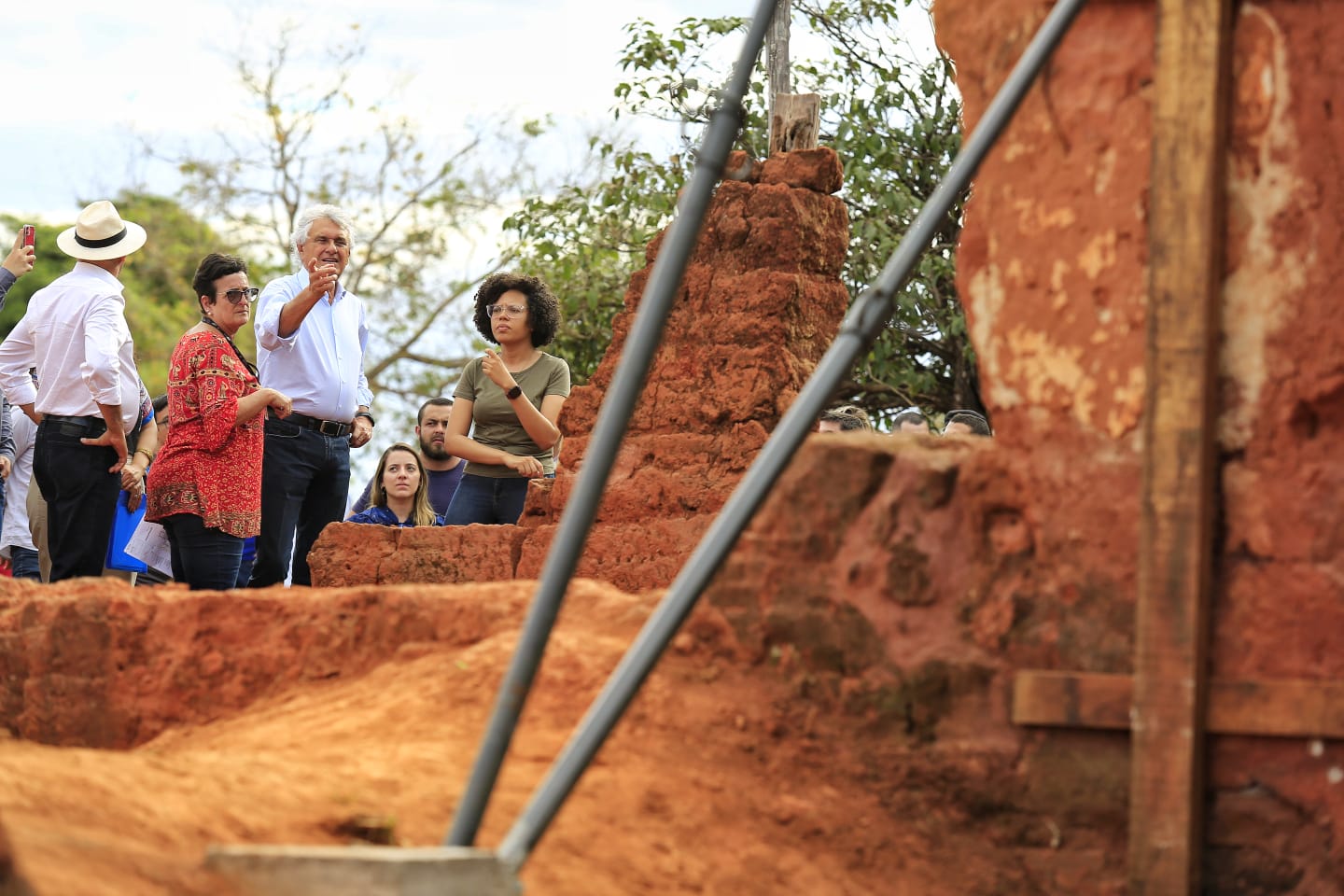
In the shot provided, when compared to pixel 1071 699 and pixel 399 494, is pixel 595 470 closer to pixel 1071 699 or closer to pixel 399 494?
pixel 1071 699

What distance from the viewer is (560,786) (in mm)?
3215

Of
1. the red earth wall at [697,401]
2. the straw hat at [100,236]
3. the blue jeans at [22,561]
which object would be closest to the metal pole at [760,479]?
the red earth wall at [697,401]

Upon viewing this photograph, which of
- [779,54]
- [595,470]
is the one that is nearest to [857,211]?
[779,54]

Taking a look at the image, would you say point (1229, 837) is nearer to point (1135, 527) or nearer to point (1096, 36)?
point (1135, 527)

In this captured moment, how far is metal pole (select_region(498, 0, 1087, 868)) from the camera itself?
3.22m

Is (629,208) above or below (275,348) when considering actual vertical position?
above

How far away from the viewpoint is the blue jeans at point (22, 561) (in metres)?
7.44

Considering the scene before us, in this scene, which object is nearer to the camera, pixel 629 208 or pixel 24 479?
pixel 24 479

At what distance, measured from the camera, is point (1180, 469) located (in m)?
3.83

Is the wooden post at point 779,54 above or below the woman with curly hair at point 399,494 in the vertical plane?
above

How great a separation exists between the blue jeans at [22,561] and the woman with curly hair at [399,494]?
1.58 meters

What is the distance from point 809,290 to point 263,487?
246 cm

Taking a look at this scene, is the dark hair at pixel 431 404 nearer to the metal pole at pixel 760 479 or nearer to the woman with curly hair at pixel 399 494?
the woman with curly hair at pixel 399 494

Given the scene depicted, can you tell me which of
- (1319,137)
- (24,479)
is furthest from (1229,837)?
(24,479)
